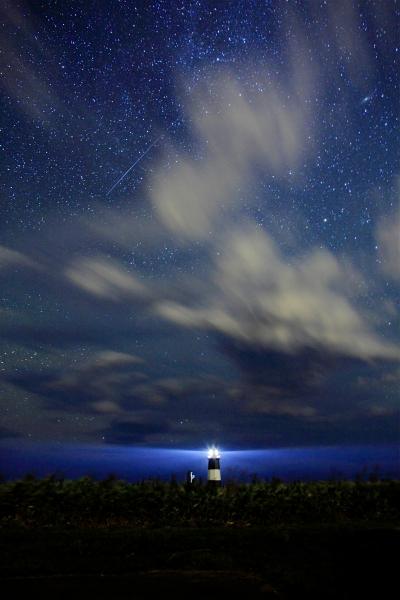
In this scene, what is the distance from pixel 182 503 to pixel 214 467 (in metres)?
2.01

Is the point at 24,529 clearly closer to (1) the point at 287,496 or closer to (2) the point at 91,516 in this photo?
(2) the point at 91,516

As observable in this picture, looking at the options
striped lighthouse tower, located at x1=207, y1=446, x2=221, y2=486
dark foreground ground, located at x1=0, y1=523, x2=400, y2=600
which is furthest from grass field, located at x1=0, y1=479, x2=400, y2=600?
striped lighthouse tower, located at x1=207, y1=446, x2=221, y2=486

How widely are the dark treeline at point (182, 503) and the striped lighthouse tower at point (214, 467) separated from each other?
709 millimetres

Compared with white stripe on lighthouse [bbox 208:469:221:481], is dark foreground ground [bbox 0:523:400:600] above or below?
below

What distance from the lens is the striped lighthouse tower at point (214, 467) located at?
1197cm

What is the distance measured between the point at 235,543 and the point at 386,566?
2283 millimetres

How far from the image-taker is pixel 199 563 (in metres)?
6.06

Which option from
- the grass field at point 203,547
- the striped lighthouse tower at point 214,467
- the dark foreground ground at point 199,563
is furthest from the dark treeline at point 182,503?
the dark foreground ground at point 199,563

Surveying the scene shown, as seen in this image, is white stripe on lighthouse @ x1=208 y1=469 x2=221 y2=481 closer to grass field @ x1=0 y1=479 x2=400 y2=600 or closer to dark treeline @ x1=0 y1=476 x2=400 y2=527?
dark treeline @ x1=0 y1=476 x2=400 y2=527

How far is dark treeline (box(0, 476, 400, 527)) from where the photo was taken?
9.78m

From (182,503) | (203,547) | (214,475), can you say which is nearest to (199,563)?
(203,547)

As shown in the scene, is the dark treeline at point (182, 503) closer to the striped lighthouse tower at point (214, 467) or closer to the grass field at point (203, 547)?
the grass field at point (203, 547)

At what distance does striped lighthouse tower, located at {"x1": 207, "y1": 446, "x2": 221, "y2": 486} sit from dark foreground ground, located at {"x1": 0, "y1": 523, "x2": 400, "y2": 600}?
3131 millimetres

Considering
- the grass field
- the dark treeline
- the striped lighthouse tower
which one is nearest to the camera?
the grass field
